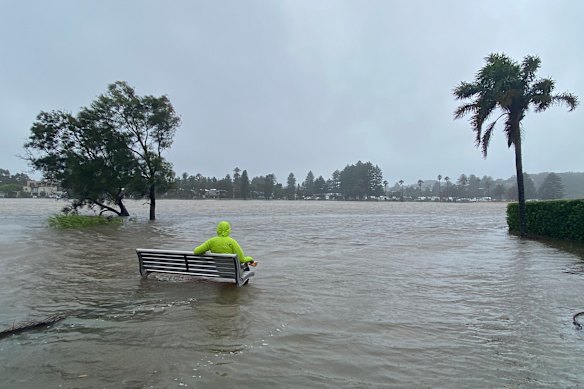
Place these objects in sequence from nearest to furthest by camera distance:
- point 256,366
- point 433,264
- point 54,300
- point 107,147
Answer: point 256,366 < point 54,300 < point 433,264 < point 107,147

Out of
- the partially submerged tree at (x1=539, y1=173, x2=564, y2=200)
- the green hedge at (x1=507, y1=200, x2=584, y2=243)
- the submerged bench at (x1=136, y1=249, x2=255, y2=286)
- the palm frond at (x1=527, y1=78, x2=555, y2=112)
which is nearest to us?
the submerged bench at (x1=136, y1=249, x2=255, y2=286)

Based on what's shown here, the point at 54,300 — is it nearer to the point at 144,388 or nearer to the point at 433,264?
the point at 144,388

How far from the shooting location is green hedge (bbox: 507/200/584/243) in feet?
51.4

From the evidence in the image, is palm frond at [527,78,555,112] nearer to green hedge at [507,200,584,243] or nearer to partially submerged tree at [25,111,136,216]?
green hedge at [507,200,584,243]

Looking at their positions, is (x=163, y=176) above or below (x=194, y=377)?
above

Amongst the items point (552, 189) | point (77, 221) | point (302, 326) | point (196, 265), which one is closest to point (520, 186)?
point (196, 265)

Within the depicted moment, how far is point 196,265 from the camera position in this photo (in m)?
8.05

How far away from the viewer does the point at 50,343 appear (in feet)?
15.7

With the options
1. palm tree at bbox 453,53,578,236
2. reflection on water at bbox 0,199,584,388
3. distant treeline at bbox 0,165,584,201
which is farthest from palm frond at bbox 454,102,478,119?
distant treeline at bbox 0,165,584,201

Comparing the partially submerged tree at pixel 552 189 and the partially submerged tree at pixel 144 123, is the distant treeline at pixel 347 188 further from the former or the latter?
the partially submerged tree at pixel 144 123

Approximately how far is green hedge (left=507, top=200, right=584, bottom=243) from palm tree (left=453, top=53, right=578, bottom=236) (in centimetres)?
53

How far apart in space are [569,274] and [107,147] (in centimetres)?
2969

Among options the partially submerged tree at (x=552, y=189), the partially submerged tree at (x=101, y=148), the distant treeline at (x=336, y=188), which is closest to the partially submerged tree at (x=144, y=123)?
the partially submerged tree at (x=101, y=148)

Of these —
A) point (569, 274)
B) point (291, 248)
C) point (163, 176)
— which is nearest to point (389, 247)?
point (291, 248)
